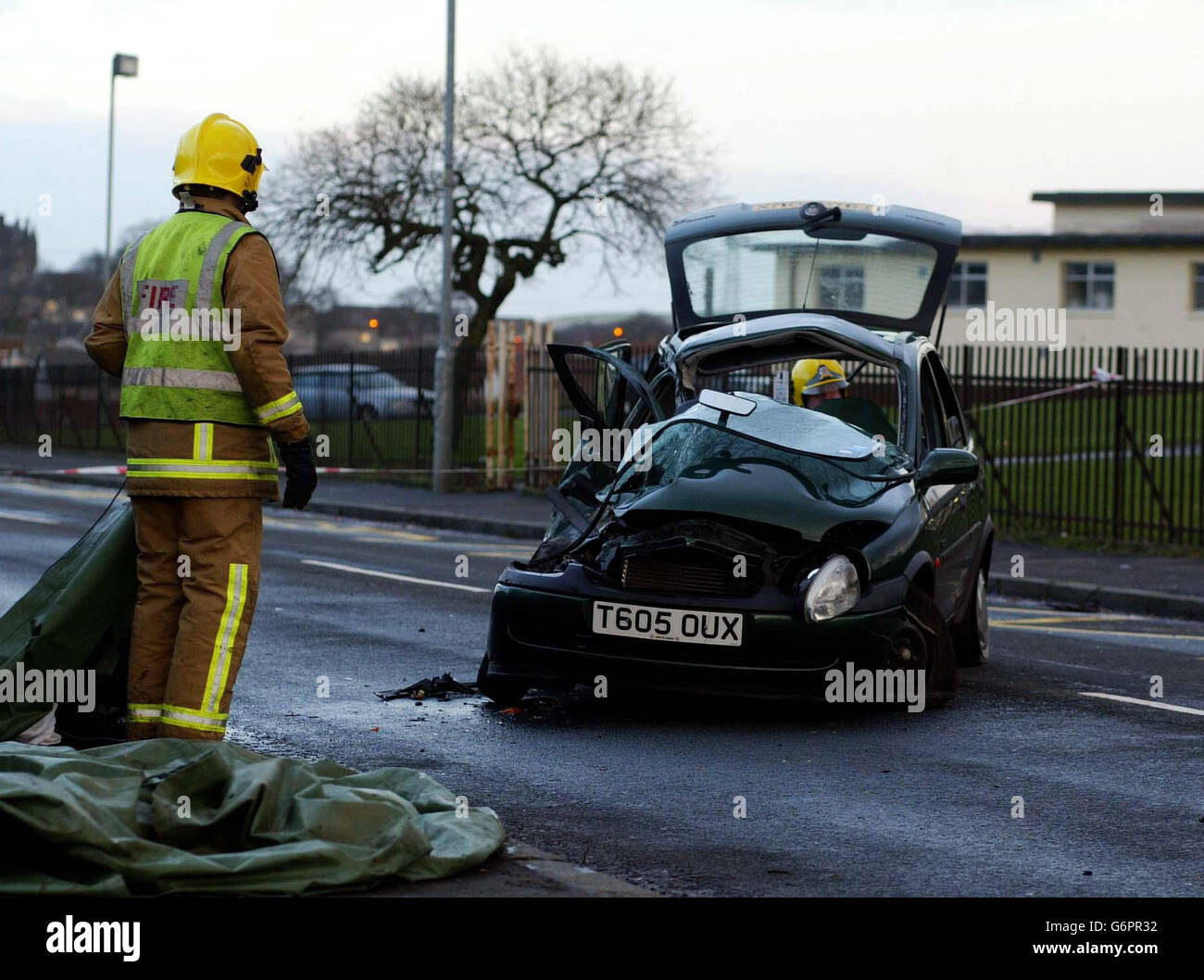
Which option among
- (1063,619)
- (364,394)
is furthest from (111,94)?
(1063,619)

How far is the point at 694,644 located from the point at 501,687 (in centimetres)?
96

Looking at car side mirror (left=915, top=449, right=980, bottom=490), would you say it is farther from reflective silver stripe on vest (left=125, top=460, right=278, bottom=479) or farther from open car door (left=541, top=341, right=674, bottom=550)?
reflective silver stripe on vest (left=125, top=460, right=278, bottom=479)

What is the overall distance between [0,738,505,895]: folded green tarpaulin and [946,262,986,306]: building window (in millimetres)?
48345

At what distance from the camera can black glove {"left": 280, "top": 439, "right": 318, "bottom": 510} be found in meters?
5.73

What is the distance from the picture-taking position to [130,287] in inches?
231

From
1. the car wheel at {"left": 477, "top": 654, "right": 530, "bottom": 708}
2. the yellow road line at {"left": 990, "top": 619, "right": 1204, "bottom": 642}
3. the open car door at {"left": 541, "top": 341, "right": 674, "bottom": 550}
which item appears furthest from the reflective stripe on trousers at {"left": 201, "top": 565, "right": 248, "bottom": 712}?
the yellow road line at {"left": 990, "top": 619, "right": 1204, "bottom": 642}

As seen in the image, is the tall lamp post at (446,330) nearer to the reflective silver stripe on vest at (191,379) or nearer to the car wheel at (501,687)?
the car wheel at (501,687)

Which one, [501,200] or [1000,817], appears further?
[501,200]

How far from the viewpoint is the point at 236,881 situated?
4281mm

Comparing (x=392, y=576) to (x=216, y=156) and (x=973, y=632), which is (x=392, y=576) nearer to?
(x=973, y=632)

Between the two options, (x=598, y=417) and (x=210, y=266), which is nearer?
(x=210, y=266)
